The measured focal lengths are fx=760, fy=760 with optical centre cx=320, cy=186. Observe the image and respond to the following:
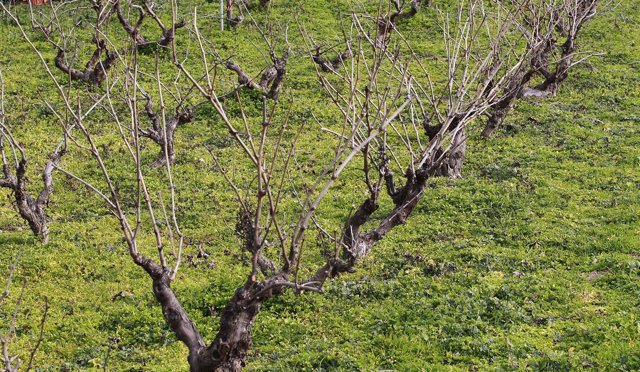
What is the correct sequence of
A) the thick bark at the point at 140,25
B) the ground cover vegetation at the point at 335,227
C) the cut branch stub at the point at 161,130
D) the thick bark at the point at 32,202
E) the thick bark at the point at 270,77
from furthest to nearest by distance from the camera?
the thick bark at the point at 270,77
the cut branch stub at the point at 161,130
the thick bark at the point at 32,202
the ground cover vegetation at the point at 335,227
the thick bark at the point at 140,25

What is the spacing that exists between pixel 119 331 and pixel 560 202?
8393mm

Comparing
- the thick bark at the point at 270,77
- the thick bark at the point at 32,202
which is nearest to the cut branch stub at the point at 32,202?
the thick bark at the point at 32,202

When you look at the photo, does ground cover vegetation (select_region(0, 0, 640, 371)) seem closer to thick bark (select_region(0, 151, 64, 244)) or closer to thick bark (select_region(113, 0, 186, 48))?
thick bark (select_region(0, 151, 64, 244))

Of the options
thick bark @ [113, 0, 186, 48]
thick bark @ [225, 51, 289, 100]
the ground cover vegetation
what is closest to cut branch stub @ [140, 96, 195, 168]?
the ground cover vegetation

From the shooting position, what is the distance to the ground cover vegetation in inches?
335

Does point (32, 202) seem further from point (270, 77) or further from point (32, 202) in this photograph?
point (270, 77)

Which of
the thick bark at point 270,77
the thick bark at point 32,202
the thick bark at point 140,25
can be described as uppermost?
the thick bark at point 140,25

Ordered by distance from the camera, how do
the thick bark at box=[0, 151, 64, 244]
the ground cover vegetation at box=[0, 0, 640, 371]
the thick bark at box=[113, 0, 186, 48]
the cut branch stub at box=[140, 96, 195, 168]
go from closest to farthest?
the thick bark at box=[113, 0, 186, 48]
the ground cover vegetation at box=[0, 0, 640, 371]
the thick bark at box=[0, 151, 64, 244]
the cut branch stub at box=[140, 96, 195, 168]

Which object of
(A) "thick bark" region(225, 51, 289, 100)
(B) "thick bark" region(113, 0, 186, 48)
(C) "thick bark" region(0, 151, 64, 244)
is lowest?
(A) "thick bark" region(225, 51, 289, 100)

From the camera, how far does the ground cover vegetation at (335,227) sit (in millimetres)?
8516

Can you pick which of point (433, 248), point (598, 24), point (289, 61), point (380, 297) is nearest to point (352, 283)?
point (380, 297)

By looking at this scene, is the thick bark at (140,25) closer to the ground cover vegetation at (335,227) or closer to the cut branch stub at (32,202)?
the ground cover vegetation at (335,227)

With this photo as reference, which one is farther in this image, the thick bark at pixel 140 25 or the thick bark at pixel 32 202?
the thick bark at pixel 32 202

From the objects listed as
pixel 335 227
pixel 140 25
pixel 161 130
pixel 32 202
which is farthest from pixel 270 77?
pixel 140 25
